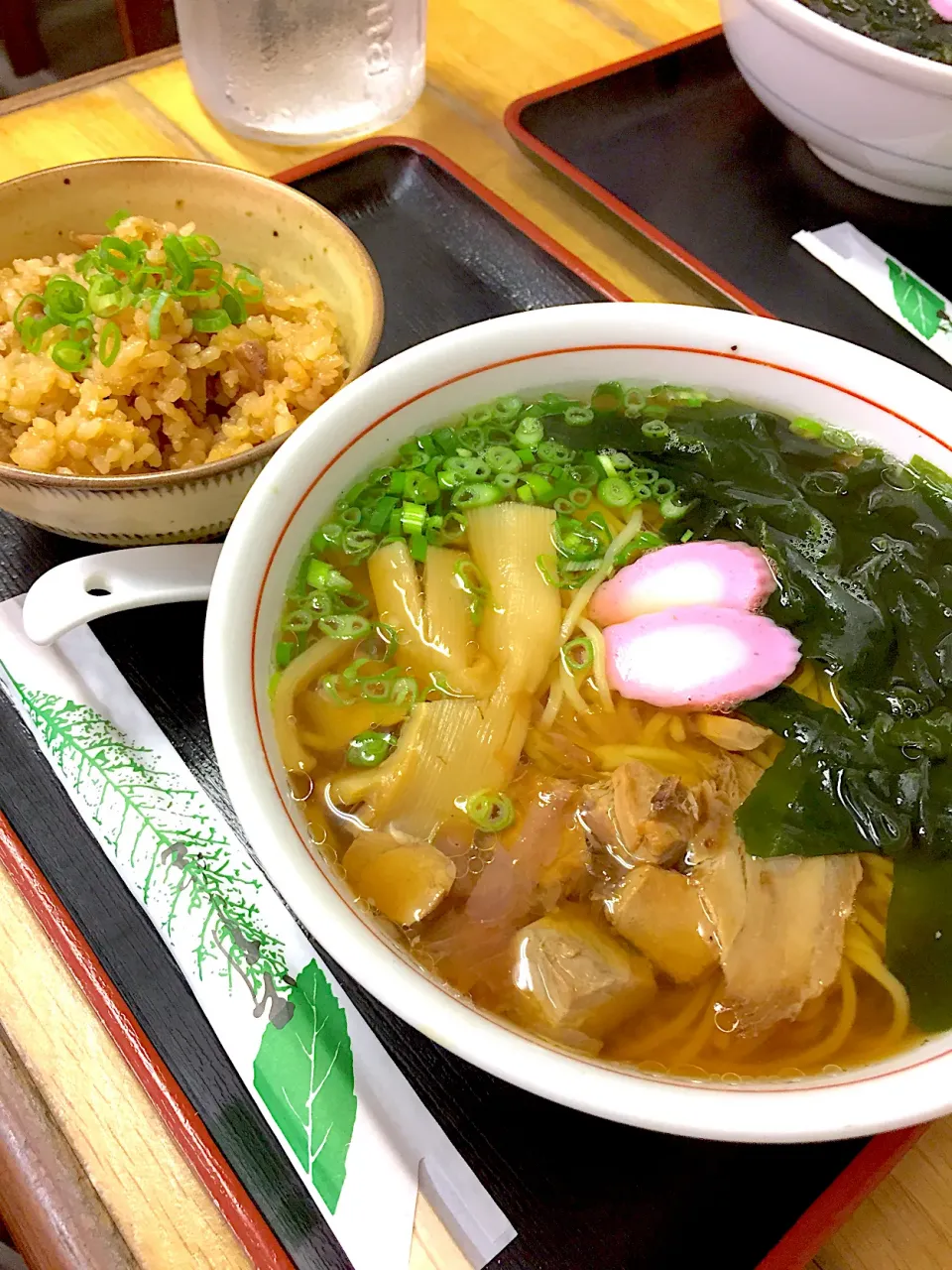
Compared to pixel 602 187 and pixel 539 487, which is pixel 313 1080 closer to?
pixel 539 487

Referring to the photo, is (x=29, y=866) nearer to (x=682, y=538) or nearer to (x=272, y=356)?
(x=272, y=356)

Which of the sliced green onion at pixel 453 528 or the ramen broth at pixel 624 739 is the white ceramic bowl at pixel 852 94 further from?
the sliced green onion at pixel 453 528

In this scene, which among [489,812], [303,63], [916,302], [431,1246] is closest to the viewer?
[431,1246]

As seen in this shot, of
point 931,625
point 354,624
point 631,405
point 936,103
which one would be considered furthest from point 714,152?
point 354,624

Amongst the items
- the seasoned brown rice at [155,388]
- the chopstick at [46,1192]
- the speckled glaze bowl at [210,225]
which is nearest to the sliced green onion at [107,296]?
the seasoned brown rice at [155,388]

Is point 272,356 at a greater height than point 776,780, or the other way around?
point 272,356

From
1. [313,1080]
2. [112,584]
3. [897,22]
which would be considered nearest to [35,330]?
[112,584]
